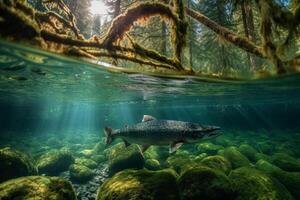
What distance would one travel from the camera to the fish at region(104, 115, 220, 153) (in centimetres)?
801

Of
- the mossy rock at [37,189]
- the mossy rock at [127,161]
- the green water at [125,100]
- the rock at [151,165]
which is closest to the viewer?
the mossy rock at [37,189]

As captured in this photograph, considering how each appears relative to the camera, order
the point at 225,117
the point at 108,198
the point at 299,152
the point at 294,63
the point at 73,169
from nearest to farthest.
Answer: the point at 108,198, the point at 294,63, the point at 73,169, the point at 299,152, the point at 225,117

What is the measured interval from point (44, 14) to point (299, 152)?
2067 cm

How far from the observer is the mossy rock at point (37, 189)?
20.0ft

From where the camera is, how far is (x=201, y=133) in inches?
314

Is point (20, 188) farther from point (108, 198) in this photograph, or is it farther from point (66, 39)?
point (66, 39)

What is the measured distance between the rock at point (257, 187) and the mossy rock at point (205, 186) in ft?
1.41

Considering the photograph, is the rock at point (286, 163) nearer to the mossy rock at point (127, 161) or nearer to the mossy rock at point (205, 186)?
the mossy rock at point (205, 186)

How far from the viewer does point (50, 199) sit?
6195 mm

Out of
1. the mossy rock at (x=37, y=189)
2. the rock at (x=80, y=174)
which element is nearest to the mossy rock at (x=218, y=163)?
the mossy rock at (x=37, y=189)

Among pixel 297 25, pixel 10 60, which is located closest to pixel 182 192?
pixel 297 25

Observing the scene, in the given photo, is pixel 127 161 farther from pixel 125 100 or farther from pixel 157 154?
pixel 125 100

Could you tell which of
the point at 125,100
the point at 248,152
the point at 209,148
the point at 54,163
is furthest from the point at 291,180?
the point at 125,100

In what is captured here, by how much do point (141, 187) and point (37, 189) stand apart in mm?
2999
